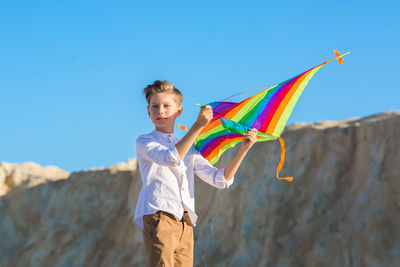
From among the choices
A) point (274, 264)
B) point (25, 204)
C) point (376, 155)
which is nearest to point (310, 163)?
point (376, 155)

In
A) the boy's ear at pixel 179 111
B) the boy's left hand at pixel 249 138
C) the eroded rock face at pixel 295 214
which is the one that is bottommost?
the eroded rock face at pixel 295 214

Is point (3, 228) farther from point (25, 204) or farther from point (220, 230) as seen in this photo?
point (220, 230)

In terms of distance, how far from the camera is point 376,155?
9500mm

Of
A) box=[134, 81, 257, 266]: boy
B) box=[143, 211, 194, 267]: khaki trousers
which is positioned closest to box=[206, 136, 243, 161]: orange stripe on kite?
box=[134, 81, 257, 266]: boy

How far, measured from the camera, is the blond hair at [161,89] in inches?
152

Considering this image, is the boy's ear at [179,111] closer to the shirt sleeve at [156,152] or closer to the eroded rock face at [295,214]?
the shirt sleeve at [156,152]

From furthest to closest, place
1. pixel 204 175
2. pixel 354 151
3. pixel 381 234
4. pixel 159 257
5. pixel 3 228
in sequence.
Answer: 1. pixel 3 228
2. pixel 354 151
3. pixel 381 234
4. pixel 204 175
5. pixel 159 257

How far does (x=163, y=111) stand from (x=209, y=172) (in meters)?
0.62

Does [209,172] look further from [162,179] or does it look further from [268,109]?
[268,109]

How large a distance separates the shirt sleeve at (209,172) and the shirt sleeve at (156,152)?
48 centimetres

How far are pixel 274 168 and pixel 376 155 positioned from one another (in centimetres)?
223

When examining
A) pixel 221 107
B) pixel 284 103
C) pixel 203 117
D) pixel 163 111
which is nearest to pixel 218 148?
pixel 221 107

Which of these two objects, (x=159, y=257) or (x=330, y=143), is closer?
(x=159, y=257)

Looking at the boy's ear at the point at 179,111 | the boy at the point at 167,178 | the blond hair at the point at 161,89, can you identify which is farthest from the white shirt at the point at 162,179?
the blond hair at the point at 161,89
